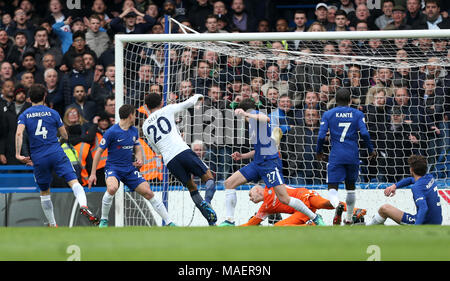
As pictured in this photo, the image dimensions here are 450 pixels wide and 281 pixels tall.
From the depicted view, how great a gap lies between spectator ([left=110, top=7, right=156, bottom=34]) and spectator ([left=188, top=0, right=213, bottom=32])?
75cm

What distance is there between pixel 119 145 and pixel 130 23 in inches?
199

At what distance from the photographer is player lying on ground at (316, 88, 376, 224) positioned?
10.8 meters

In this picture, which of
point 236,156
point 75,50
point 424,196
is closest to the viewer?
point 424,196

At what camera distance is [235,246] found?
608 centimetres

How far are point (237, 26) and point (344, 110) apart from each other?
5.17 m

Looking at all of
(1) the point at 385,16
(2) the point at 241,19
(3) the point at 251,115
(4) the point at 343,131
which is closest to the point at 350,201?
(4) the point at 343,131

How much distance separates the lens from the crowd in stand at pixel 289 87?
41.8 feet

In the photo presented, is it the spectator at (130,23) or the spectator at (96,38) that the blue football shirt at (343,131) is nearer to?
the spectator at (130,23)

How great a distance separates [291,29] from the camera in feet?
52.2

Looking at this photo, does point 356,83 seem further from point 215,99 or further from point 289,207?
point 289,207

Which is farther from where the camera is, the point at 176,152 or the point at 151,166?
the point at 151,166

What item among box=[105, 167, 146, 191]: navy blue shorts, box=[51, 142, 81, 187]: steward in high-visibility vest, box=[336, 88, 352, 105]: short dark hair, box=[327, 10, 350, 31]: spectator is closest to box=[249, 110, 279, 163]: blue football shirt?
box=[336, 88, 352, 105]: short dark hair

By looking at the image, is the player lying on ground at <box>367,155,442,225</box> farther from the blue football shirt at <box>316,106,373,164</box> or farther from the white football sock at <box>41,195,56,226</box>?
the white football sock at <box>41,195,56,226</box>

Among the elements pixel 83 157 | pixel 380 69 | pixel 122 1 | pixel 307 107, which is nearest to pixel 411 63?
pixel 380 69
